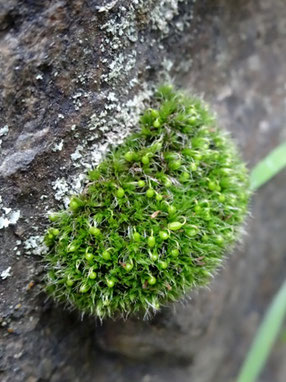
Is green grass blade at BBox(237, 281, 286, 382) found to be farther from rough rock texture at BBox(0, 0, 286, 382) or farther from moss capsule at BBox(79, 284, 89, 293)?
moss capsule at BBox(79, 284, 89, 293)

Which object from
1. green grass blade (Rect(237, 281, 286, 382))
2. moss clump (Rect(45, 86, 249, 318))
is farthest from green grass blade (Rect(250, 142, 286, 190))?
green grass blade (Rect(237, 281, 286, 382))

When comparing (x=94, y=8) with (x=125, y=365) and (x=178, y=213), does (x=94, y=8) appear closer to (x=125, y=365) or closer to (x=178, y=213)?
(x=178, y=213)

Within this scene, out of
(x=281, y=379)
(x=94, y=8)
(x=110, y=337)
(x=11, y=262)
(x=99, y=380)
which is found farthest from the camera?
(x=281, y=379)

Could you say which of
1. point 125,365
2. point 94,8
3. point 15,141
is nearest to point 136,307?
point 15,141

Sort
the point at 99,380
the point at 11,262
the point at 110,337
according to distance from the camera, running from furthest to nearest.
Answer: the point at 99,380, the point at 110,337, the point at 11,262

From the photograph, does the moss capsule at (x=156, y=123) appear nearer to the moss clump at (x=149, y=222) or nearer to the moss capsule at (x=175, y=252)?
the moss clump at (x=149, y=222)
